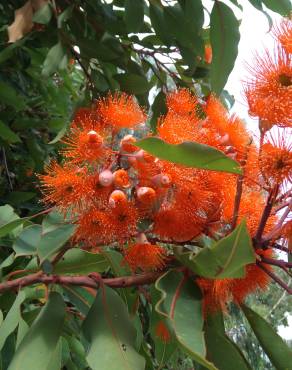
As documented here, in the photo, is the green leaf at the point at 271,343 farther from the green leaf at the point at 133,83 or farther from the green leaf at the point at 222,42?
the green leaf at the point at 133,83

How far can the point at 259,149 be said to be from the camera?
847 mm

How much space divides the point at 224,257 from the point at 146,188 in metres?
0.18

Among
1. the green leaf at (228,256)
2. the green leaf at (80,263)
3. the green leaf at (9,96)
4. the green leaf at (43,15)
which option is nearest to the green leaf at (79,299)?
the green leaf at (80,263)

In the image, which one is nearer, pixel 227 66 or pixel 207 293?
pixel 207 293

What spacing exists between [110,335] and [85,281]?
0.13 metres

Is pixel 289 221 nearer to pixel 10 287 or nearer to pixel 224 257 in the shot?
pixel 224 257

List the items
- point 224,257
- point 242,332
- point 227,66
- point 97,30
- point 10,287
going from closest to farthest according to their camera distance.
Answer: point 224,257 → point 10,287 → point 227,66 → point 97,30 → point 242,332

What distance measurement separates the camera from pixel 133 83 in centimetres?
161

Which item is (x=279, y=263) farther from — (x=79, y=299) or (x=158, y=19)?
(x=158, y=19)

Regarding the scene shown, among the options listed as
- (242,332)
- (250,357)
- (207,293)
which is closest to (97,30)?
(207,293)

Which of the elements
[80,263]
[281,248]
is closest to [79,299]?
[80,263]

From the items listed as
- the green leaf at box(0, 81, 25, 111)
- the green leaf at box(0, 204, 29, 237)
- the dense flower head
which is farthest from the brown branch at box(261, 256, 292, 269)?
the green leaf at box(0, 81, 25, 111)

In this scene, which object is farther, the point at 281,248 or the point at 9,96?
the point at 9,96

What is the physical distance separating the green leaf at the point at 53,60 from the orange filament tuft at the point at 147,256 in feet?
2.42
